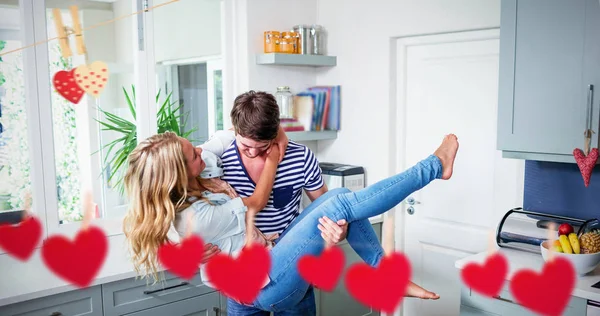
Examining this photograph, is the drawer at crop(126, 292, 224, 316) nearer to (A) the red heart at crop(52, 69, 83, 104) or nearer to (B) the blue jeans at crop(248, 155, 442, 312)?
(B) the blue jeans at crop(248, 155, 442, 312)

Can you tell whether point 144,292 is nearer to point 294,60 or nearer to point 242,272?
point 242,272

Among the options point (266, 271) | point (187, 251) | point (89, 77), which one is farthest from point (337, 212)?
point (89, 77)

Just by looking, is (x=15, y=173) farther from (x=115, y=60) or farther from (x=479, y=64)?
(x=479, y=64)

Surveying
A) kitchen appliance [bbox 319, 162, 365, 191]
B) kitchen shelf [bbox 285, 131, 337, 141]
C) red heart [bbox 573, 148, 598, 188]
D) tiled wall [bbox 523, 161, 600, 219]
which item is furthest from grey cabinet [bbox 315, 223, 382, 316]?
red heart [bbox 573, 148, 598, 188]

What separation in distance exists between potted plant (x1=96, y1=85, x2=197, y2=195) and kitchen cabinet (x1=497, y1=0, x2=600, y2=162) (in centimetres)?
144

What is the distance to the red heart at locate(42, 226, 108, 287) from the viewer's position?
5.18 ft

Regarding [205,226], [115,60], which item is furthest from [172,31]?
[205,226]

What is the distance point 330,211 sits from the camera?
149cm

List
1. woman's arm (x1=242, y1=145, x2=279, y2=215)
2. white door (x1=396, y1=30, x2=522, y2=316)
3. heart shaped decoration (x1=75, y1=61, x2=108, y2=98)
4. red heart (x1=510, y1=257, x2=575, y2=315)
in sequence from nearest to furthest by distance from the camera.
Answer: red heart (x1=510, y1=257, x2=575, y2=315), heart shaped decoration (x1=75, y1=61, x2=108, y2=98), woman's arm (x1=242, y1=145, x2=279, y2=215), white door (x1=396, y1=30, x2=522, y2=316)

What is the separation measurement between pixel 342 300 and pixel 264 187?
137 centimetres

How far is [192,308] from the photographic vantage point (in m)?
2.24

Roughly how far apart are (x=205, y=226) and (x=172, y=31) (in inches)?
52.6

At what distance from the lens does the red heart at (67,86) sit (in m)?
1.56

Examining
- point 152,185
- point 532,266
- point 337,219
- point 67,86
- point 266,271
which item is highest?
point 67,86
